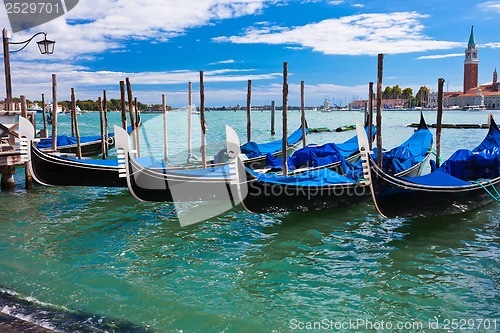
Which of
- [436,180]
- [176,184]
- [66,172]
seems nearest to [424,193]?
[436,180]

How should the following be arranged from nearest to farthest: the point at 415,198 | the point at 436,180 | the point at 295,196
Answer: the point at 415,198 → the point at 436,180 → the point at 295,196

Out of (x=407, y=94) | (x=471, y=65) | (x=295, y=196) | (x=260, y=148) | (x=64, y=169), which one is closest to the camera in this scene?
(x=295, y=196)

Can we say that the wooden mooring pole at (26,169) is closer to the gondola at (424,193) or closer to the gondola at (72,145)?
the gondola at (72,145)

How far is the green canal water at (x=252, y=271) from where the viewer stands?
3.50m

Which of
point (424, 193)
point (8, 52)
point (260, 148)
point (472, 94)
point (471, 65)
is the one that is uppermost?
point (471, 65)

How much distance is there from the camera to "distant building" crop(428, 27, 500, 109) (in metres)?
84.4

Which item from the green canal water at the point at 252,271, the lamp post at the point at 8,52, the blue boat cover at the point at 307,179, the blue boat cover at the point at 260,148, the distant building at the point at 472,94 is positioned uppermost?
the distant building at the point at 472,94

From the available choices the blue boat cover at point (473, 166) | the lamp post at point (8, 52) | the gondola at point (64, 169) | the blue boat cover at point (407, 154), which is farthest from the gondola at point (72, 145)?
the blue boat cover at point (473, 166)

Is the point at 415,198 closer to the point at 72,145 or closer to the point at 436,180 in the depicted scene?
the point at 436,180

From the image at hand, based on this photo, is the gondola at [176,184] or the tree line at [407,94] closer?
the gondola at [176,184]

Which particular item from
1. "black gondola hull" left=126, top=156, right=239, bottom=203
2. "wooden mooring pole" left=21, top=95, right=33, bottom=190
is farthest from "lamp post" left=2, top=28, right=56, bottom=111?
"black gondola hull" left=126, top=156, right=239, bottom=203

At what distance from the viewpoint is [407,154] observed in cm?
845

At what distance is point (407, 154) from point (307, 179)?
322 centimetres

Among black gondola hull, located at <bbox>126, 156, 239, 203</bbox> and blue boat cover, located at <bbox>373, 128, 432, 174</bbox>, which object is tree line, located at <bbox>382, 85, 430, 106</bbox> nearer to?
blue boat cover, located at <bbox>373, 128, 432, 174</bbox>
